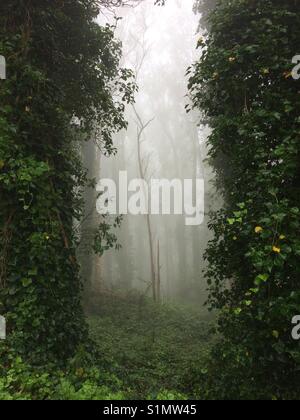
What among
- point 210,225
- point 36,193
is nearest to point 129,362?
point 210,225

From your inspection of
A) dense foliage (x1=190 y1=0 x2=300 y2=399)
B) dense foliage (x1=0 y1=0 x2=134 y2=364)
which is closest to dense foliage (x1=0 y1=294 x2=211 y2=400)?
dense foliage (x1=0 y1=0 x2=134 y2=364)

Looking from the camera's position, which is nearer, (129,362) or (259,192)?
(259,192)

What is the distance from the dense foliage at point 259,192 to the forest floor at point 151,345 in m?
0.94

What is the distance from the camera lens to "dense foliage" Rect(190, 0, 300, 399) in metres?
4.85

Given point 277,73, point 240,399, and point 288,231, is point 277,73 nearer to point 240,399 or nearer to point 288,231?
point 288,231

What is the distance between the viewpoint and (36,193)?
6090 mm

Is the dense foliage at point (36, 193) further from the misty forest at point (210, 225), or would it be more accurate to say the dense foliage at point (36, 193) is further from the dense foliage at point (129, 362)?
the dense foliage at point (129, 362)

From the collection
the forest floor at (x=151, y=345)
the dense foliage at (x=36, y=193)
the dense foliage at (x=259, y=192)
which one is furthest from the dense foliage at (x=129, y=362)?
the dense foliage at (x=259, y=192)

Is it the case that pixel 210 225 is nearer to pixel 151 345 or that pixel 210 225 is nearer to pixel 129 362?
pixel 129 362

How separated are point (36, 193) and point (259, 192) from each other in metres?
3.46

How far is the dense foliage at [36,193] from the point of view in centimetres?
583

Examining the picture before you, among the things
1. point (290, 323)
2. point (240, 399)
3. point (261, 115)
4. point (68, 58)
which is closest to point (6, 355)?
point (240, 399)

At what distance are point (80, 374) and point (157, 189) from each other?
132 feet

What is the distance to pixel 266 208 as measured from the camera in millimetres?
5238
